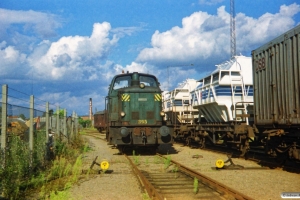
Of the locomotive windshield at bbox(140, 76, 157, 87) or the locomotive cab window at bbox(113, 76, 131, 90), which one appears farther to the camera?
the locomotive windshield at bbox(140, 76, 157, 87)

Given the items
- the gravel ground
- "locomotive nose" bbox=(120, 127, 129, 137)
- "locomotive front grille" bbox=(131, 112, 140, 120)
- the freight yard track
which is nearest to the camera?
the freight yard track

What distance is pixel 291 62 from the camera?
9703mm

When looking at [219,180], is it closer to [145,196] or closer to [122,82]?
[145,196]

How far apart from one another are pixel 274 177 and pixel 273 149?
2012 millimetres

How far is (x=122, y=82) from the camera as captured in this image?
52.2ft

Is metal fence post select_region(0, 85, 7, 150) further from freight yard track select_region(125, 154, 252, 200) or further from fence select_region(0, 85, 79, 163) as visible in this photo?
freight yard track select_region(125, 154, 252, 200)

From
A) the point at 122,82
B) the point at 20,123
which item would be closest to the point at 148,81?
the point at 122,82

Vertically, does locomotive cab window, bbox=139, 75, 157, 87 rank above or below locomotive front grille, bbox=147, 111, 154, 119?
above

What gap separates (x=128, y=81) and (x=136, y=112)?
1601mm

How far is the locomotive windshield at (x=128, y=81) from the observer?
15.9 meters

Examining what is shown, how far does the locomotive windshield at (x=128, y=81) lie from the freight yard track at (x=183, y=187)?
6661 mm

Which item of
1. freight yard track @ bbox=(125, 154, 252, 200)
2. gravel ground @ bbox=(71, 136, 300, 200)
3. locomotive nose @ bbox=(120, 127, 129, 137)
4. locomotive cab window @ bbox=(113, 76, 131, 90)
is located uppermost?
locomotive cab window @ bbox=(113, 76, 131, 90)

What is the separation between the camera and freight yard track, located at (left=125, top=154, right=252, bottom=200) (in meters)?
6.84

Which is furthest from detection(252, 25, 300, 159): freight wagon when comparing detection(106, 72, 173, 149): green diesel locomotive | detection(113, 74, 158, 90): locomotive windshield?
detection(113, 74, 158, 90): locomotive windshield
